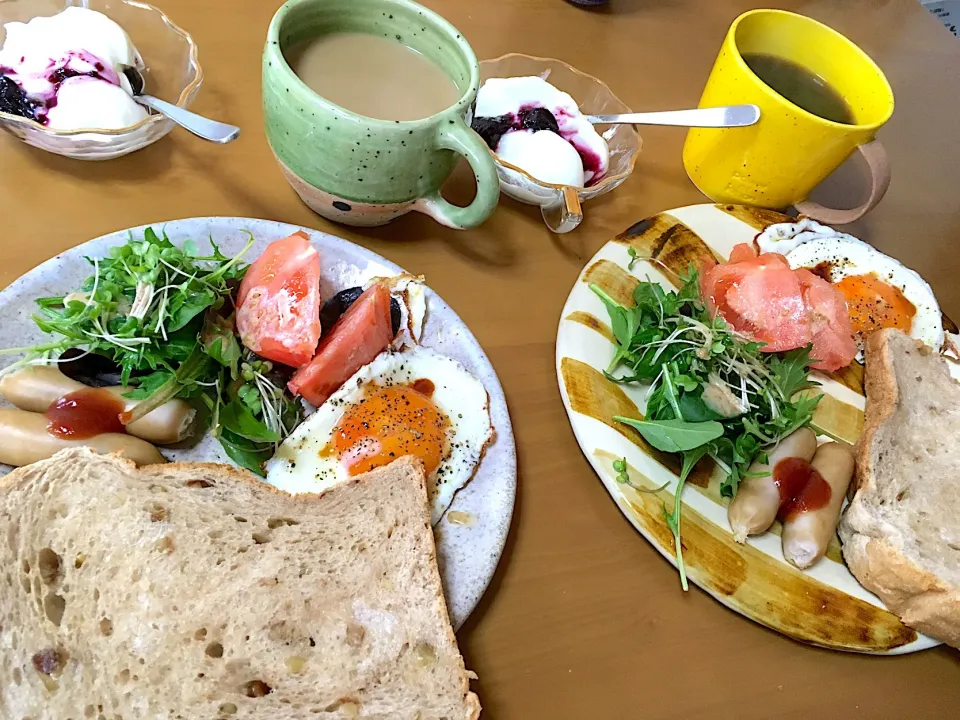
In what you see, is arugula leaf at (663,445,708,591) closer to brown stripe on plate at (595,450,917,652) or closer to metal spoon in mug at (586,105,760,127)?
brown stripe on plate at (595,450,917,652)

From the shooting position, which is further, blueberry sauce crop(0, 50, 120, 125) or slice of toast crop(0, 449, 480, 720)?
blueberry sauce crop(0, 50, 120, 125)

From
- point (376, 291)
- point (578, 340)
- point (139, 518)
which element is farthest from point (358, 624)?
point (578, 340)

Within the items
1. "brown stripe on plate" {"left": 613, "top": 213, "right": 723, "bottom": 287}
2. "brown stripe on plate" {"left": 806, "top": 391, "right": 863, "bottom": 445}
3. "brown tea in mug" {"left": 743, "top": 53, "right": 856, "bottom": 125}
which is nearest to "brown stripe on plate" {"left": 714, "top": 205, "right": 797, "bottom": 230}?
"brown stripe on plate" {"left": 613, "top": 213, "right": 723, "bottom": 287}

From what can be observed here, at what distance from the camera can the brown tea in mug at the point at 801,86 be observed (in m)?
1.85

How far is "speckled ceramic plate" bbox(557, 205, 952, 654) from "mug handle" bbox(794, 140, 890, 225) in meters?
0.51

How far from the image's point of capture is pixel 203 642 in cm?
108

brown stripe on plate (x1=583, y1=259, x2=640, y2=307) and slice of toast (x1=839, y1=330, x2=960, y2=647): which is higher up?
brown stripe on plate (x1=583, y1=259, x2=640, y2=307)

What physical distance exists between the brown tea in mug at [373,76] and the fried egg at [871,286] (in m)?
1.07

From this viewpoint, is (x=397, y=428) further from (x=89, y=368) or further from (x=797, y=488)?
(x=797, y=488)

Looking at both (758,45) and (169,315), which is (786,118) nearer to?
(758,45)

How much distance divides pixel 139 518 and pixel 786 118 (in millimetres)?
1676

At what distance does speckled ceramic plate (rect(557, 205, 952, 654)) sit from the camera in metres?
1.34

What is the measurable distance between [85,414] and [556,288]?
1.07 meters

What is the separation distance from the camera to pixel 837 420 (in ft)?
5.49
